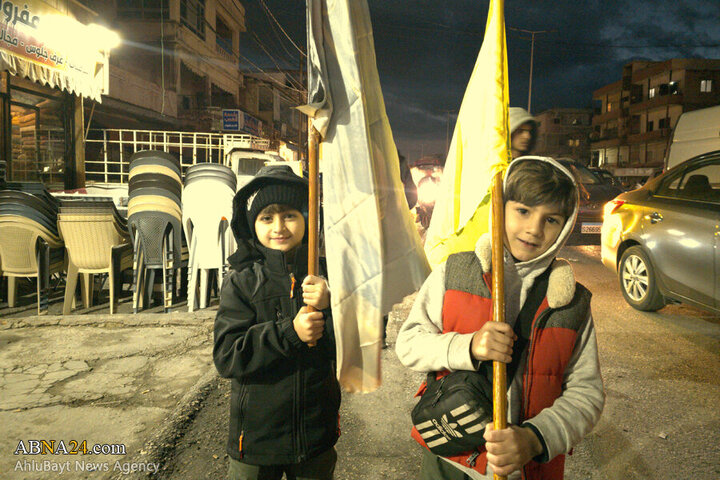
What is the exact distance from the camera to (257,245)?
202 centimetres

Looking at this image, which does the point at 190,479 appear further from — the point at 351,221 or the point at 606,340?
the point at 606,340

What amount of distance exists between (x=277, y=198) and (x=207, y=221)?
4268mm

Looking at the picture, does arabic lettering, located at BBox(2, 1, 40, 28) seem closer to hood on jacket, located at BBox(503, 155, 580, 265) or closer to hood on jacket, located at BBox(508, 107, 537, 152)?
hood on jacket, located at BBox(508, 107, 537, 152)

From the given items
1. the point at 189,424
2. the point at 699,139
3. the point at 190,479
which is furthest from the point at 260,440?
the point at 699,139

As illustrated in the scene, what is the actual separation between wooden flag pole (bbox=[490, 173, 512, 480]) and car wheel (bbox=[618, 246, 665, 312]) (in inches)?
218

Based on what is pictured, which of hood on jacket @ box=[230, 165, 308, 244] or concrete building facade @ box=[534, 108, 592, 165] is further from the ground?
concrete building facade @ box=[534, 108, 592, 165]

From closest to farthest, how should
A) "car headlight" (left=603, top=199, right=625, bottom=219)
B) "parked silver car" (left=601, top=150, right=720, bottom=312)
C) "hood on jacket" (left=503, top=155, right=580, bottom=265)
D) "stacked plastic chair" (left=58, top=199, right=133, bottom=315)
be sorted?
"hood on jacket" (left=503, top=155, right=580, bottom=265) < "parked silver car" (left=601, top=150, right=720, bottom=312) < "stacked plastic chair" (left=58, top=199, right=133, bottom=315) < "car headlight" (left=603, top=199, right=625, bottom=219)

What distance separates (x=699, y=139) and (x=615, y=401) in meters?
9.14

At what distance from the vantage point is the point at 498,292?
147 cm

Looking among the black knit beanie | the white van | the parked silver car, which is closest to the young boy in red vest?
the black knit beanie

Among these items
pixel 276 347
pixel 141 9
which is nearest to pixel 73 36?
pixel 276 347

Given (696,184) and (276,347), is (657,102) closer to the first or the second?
(696,184)

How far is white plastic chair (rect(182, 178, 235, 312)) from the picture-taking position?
592cm

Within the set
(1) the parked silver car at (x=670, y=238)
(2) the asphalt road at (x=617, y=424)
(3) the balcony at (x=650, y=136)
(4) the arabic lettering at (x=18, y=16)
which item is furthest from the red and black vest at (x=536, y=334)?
(3) the balcony at (x=650, y=136)
